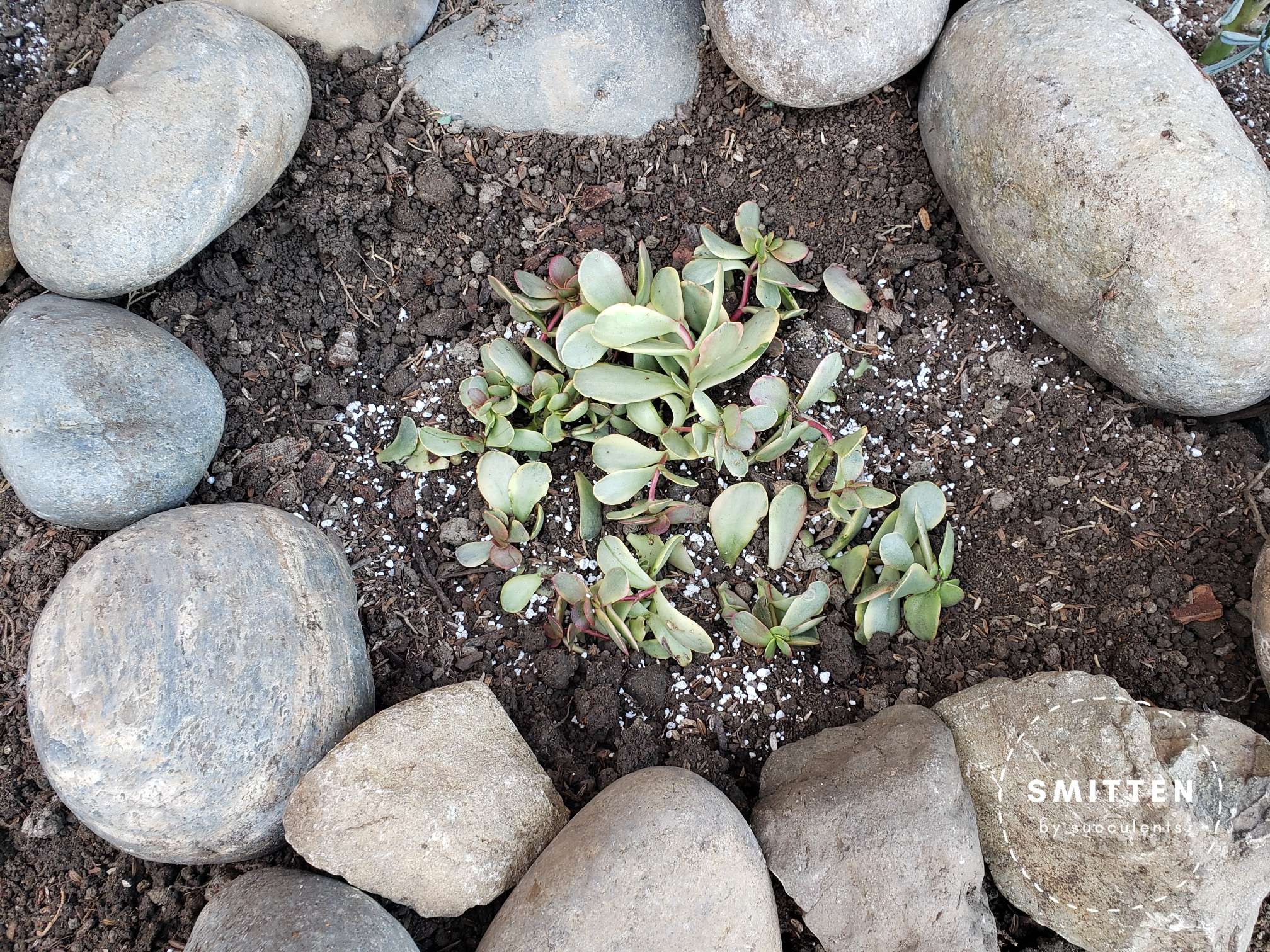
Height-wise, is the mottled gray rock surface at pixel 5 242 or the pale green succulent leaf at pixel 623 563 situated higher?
the mottled gray rock surface at pixel 5 242

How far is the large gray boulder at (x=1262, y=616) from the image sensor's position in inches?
77.6

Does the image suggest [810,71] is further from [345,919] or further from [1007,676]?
[345,919]

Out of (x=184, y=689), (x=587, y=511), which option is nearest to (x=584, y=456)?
(x=587, y=511)

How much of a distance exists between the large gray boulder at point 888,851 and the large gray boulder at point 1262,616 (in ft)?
2.25

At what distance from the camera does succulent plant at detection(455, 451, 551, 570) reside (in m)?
2.25

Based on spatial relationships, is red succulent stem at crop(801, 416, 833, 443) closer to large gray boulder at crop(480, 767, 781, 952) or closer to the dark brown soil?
the dark brown soil

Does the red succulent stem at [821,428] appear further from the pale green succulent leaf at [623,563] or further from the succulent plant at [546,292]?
the succulent plant at [546,292]

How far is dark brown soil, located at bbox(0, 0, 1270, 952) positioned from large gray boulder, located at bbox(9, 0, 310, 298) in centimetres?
20

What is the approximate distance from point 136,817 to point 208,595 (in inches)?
17.8

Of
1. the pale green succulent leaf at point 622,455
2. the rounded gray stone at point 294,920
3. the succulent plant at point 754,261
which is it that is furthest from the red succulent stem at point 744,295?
the rounded gray stone at point 294,920

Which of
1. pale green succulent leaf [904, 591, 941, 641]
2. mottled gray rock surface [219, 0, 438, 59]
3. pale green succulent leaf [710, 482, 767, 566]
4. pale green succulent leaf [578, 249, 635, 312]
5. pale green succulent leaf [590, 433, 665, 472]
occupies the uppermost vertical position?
mottled gray rock surface [219, 0, 438, 59]

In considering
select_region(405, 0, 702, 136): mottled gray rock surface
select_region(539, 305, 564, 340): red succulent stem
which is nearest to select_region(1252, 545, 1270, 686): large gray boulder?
select_region(539, 305, 564, 340): red succulent stem

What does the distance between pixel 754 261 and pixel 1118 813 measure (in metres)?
1.49

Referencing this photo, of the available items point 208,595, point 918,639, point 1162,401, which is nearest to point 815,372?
point 918,639
